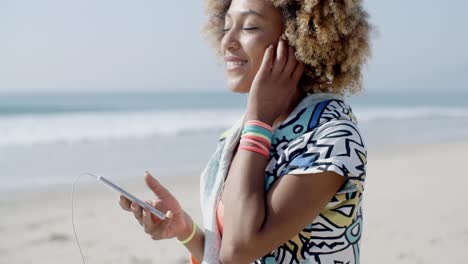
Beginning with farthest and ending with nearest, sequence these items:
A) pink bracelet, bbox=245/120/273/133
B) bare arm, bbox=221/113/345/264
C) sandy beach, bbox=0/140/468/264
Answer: sandy beach, bbox=0/140/468/264
pink bracelet, bbox=245/120/273/133
bare arm, bbox=221/113/345/264

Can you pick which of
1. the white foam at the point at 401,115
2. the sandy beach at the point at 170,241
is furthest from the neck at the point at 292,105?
the white foam at the point at 401,115

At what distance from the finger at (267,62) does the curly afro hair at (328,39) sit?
8 centimetres

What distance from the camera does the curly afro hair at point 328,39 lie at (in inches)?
70.2

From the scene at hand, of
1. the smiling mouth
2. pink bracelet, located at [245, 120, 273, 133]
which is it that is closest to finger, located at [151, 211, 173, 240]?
pink bracelet, located at [245, 120, 273, 133]

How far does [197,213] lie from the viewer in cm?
694

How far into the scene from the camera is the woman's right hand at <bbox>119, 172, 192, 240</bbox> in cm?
190

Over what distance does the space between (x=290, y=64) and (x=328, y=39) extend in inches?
5.9

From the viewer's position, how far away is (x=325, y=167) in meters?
1.60

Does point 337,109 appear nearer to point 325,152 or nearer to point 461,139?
point 325,152

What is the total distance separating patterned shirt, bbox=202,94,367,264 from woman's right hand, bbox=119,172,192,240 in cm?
39

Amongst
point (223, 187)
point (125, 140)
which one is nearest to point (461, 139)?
point (125, 140)

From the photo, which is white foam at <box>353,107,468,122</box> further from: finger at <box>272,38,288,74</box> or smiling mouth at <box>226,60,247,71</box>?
finger at <box>272,38,288,74</box>

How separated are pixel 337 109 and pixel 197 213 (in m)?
5.34

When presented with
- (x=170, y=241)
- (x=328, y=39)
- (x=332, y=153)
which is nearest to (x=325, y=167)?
(x=332, y=153)
